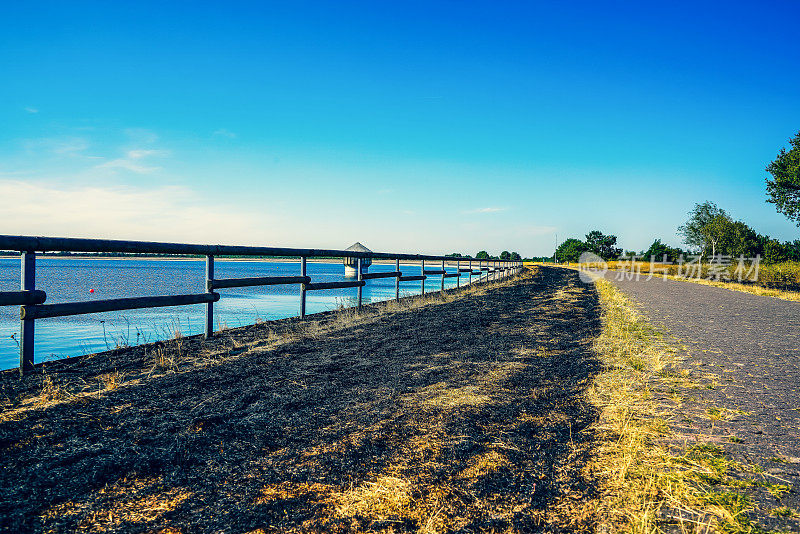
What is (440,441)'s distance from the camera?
9.64 feet

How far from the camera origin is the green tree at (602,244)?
503 ft

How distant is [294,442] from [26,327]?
10.2ft

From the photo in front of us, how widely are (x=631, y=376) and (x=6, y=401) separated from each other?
18.3ft

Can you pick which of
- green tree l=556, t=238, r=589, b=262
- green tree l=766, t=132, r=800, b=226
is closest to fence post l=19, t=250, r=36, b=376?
green tree l=766, t=132, r=800, b=226

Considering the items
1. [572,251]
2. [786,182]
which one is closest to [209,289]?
[786,182]

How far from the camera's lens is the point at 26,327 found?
424 cm

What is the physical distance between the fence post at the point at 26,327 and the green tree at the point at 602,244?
6372 inches

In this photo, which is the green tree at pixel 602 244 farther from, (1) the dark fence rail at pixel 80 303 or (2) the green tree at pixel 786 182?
(1) the dark fence rail at pixel 80 303

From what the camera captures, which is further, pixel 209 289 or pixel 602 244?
pixel 602 244

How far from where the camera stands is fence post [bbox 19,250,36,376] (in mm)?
4250

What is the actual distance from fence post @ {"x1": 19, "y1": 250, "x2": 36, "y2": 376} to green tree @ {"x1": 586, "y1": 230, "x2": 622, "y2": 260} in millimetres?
161850

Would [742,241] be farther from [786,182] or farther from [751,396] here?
[751,396]

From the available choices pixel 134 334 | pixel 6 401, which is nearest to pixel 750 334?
pixel 6 401

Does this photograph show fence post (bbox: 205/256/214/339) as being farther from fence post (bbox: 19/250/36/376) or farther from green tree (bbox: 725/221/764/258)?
green tree (bbox: 725/221/764/258)
